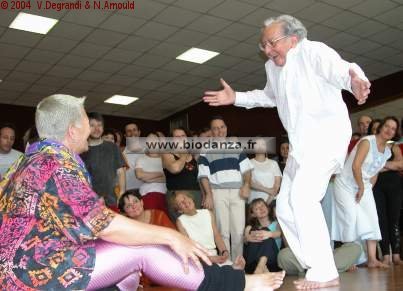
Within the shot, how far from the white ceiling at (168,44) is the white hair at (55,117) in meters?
4.31

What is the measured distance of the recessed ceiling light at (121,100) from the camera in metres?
9.42

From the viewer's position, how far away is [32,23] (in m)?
5.91

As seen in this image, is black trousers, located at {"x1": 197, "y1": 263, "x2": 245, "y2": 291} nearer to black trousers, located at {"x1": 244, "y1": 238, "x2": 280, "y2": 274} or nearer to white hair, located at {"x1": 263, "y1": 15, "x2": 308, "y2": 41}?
white hair, located at {"x1": 263, "y1": 15, "x2": 308, "y2": 41}

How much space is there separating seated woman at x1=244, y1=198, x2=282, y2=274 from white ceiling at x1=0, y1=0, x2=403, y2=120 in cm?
282

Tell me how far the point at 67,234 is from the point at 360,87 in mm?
1195

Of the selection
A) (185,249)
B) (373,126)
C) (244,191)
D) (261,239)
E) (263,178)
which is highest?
(373,126)

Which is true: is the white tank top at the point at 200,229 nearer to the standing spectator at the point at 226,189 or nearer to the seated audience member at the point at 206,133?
the standing spectator at the point at 226,189

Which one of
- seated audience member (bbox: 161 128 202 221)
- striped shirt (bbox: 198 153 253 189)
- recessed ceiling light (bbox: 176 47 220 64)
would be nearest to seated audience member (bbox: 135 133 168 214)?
seated audience member (bbox: 161 128 202 221)

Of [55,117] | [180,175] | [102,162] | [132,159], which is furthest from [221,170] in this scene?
[55,117]

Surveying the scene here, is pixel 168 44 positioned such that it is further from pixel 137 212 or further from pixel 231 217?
pixel 137 212

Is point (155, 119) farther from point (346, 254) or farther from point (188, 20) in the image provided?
point (346, 254)

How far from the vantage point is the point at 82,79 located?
26.8 feet

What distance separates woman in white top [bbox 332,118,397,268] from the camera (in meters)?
3.64

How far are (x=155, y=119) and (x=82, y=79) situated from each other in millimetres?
3527
